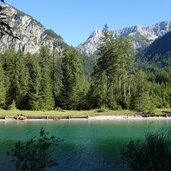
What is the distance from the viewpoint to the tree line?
89.9 metres

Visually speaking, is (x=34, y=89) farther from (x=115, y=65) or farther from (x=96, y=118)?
(x=115, y=65)

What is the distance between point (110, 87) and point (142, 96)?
9.99 meters

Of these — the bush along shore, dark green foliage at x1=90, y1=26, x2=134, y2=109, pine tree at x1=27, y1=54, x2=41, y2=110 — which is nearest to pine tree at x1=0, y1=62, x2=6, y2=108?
pine tree at x1=27, y1=54, x2=41, y2=110

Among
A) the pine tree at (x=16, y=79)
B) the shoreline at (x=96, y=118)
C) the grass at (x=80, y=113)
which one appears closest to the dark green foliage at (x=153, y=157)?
the shoreline at (x=96, y=118)

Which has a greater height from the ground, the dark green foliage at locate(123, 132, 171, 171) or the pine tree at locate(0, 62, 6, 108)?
the pine tree at locate(0, 62, 6, 108)

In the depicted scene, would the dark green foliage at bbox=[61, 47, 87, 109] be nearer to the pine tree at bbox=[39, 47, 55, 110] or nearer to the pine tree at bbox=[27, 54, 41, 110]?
the pine tree at bbox=[39, 47, 55, 110]

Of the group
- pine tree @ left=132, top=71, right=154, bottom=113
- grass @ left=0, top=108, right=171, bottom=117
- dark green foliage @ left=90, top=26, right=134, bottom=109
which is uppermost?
dark green foliage @ left=90, top=26, right=134, bottom=109

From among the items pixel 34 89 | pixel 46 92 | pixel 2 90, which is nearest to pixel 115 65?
pixel 46 92

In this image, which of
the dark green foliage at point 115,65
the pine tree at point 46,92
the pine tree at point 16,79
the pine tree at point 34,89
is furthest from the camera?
the dark green foliage at point 115,65

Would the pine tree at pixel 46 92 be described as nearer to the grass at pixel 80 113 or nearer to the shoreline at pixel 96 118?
the grass at pixel 80 113

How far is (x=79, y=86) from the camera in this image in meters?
94.2

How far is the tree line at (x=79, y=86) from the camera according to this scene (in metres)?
89.9

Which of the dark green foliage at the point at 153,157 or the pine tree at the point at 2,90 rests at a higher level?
the pine tree at the point at 2,90

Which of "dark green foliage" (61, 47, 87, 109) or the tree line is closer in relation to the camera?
the tree line
